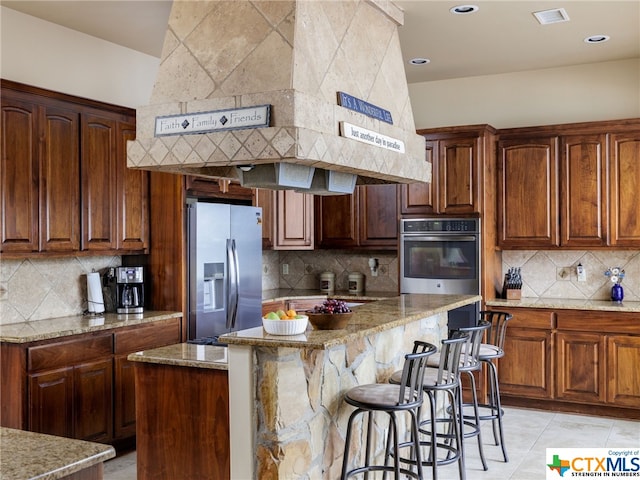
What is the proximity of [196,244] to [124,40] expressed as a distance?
1.69m

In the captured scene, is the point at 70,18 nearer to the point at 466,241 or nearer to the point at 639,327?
the point at 466,241

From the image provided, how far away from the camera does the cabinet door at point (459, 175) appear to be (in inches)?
229

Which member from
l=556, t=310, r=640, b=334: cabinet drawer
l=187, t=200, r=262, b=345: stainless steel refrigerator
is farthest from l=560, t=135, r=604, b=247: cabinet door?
l=187, t=200, r=262, b=345: stainless steel refrigerator

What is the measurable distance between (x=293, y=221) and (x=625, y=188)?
2977 mm

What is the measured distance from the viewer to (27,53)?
4.61 meters

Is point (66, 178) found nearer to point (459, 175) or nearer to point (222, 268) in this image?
point (222, 268)

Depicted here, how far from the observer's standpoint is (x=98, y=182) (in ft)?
15.7

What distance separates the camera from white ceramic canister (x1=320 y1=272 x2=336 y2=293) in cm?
691

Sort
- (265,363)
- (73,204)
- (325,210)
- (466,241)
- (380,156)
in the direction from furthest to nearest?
(325,210) < (466,241) < (73,204) < (380,156) < (265,363)

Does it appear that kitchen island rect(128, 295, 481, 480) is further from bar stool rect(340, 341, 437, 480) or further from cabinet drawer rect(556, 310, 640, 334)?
cabinet drawer rect(556, 310, 640, 334)

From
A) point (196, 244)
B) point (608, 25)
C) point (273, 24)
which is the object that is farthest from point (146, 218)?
point (608, 25)
